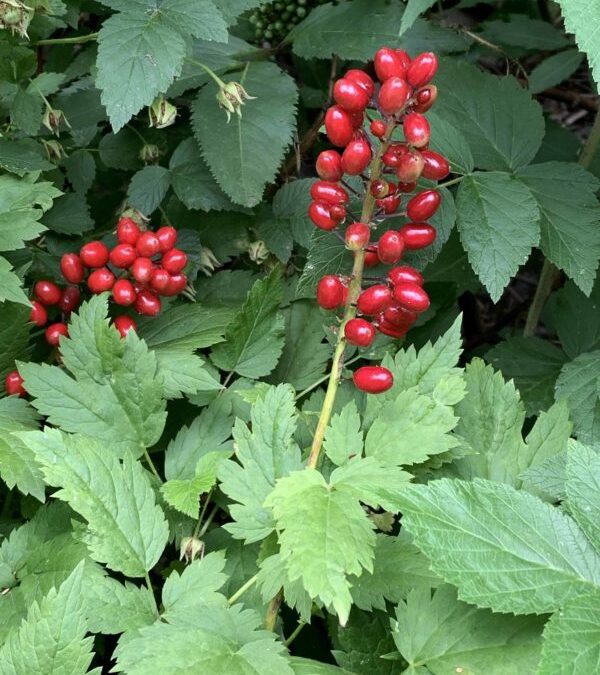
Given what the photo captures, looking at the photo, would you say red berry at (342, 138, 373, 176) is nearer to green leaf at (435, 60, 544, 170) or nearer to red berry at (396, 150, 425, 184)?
red berry at (396, 150, 425, 184)

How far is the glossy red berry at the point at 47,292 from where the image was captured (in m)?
1.78

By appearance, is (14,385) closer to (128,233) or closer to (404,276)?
(128,233)

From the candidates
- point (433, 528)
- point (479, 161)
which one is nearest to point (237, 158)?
point (479, 161)

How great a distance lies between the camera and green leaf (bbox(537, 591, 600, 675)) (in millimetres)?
1110

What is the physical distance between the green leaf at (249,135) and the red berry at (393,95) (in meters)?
0.61

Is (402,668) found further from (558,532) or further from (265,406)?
A: (265,406)

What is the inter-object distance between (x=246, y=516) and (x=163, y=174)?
106 centimetres

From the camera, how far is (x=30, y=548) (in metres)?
1.56

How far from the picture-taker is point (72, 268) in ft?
5.84

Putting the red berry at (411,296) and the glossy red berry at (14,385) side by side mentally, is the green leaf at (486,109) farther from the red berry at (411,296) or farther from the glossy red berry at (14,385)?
the glossy red berry at (14,385)

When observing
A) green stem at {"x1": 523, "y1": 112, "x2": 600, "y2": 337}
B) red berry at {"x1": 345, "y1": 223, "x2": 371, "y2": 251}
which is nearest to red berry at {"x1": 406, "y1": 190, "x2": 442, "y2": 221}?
red berry at {"x1": 345, "y1": 223, "x2": 371, "y2": 251}

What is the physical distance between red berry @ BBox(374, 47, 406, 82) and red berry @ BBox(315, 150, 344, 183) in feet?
0.53

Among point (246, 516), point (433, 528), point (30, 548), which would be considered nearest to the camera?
point (433, 528)

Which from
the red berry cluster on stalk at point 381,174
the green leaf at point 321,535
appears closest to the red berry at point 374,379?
the red berry cluster on stalk at point 381,174
